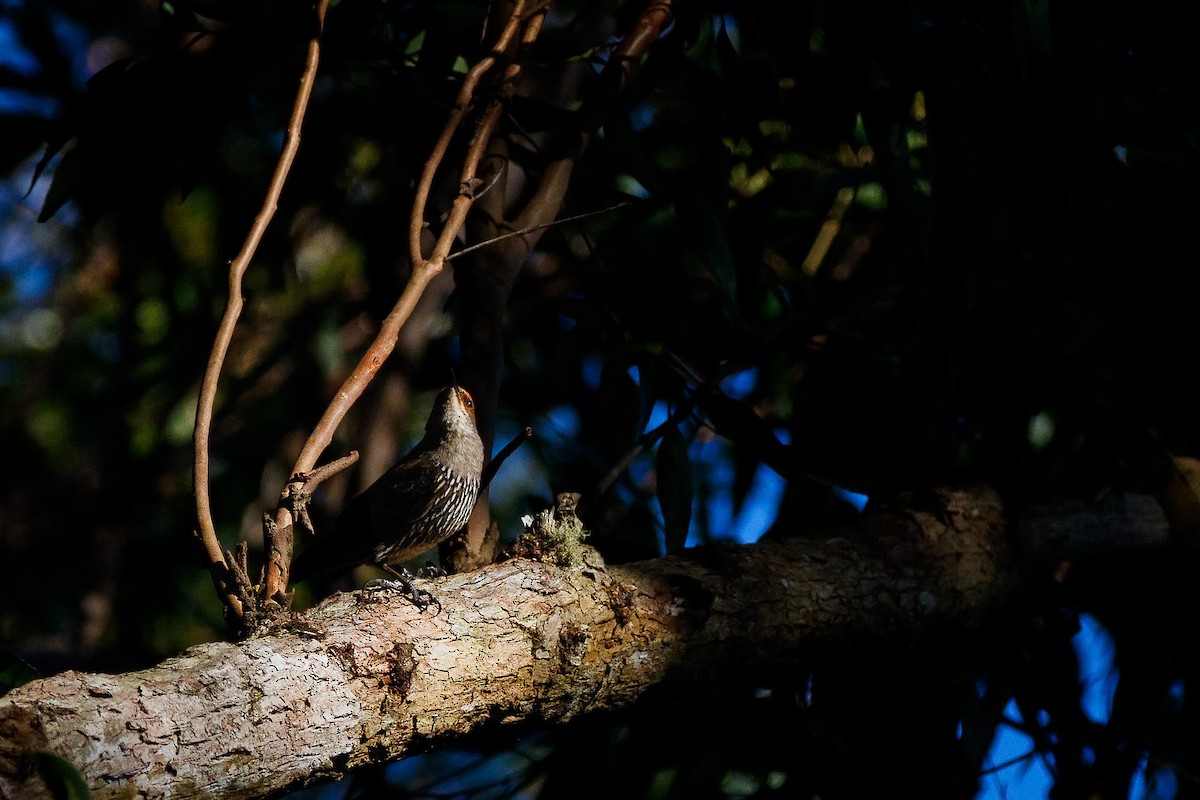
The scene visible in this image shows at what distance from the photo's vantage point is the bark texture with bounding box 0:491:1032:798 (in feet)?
→ 3.52

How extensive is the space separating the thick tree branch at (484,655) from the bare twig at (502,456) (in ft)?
0.65

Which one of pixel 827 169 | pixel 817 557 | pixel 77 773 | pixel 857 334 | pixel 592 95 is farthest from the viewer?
pixel 827 169

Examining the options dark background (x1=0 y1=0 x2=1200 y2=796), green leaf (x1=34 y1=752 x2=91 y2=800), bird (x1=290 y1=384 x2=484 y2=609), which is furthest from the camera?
dark background (x1=0 y1=0 x2=1200 y2=796)

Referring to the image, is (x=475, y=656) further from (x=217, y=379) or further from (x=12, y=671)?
(x=12, y=671)

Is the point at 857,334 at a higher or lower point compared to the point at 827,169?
lower

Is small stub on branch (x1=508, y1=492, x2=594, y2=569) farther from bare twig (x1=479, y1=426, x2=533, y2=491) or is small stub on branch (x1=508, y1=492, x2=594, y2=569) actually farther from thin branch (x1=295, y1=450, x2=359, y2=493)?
thin branch (x1=295, y1=450, x2=359, y2=493)

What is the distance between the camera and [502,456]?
1732 millimetres

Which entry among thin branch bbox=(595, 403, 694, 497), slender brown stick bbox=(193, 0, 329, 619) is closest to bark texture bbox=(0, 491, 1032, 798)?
slender brown stick bbox=(193, 0, 329, 619)

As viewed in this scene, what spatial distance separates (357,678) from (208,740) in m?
0.19

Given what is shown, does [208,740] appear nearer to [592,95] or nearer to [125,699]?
[125,699]

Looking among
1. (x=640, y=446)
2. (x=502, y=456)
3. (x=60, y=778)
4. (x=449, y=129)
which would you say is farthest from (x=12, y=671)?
(x=640, y=446)

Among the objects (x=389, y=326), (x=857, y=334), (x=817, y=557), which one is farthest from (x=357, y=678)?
(x=857, y=334)

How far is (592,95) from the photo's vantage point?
83.2 inches

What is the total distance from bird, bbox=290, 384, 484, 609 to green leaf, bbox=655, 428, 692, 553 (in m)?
0.39
